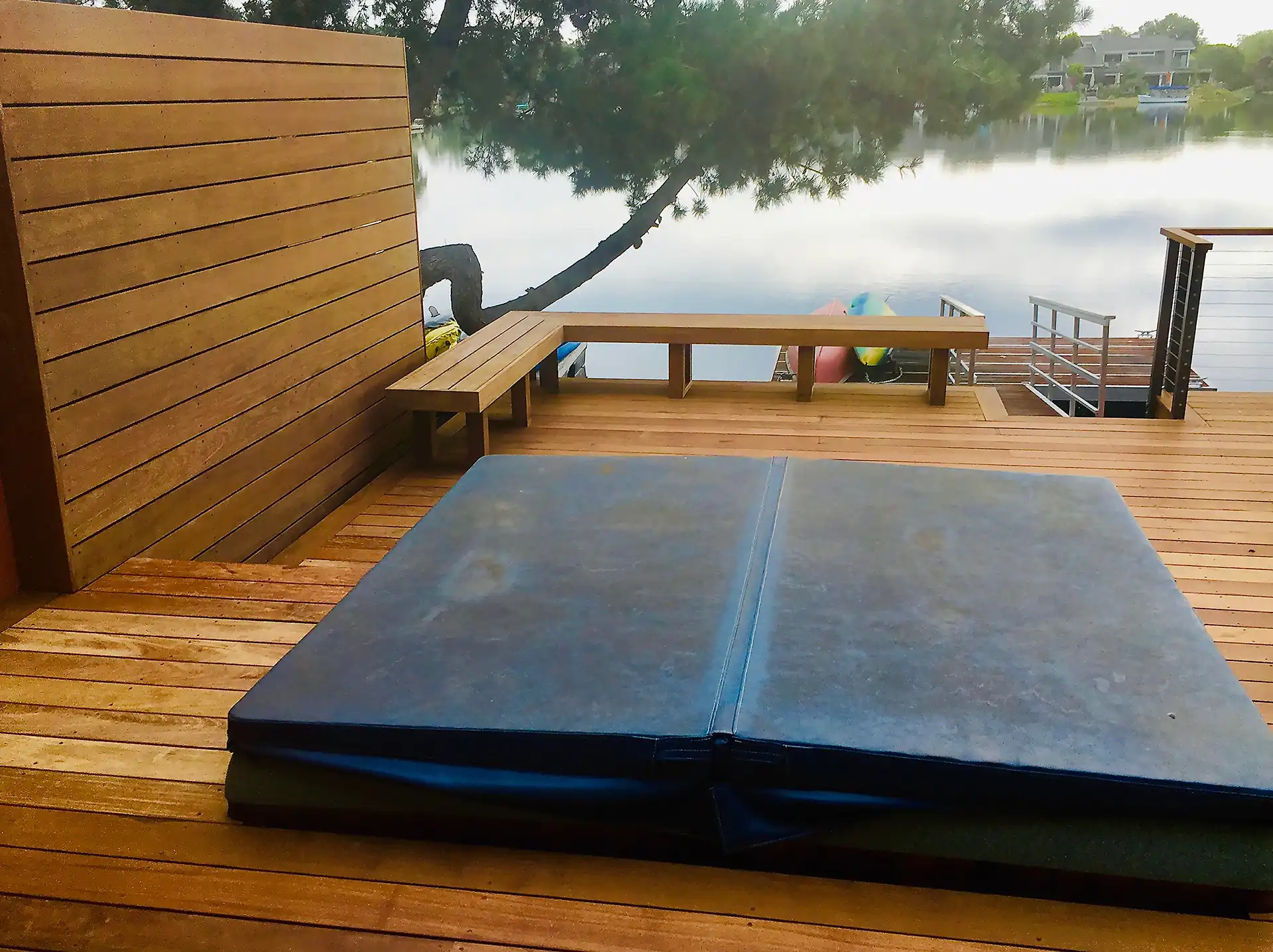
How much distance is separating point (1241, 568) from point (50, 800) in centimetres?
255

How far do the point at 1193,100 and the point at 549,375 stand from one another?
30.2 feet

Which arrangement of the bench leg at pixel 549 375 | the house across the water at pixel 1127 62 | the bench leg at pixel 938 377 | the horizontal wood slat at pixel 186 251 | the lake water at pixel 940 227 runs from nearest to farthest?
the horizontal wood slat at pixel 186 251 → the bench leg at pixel 938 377 → the bench leg at pixel 549 375 → the house across the water at pixel 1127 62 → the lake water at pixel 940 227

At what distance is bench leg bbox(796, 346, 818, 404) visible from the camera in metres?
4.26

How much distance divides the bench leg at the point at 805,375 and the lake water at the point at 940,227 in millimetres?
4700

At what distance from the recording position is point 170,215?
2.45m

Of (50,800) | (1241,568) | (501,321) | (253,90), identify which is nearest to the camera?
(50,800)

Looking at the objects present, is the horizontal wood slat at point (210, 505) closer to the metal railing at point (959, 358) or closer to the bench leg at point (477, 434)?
the bench leg at point (477, 434)

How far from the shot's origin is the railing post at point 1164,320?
404 cm

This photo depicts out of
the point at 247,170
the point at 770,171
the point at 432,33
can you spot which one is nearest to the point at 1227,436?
the point at 247,170

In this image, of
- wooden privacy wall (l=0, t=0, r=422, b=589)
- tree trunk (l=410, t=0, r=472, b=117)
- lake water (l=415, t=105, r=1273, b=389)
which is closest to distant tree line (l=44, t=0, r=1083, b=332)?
tree trunk (l=410, t=0, r=472, b=117)

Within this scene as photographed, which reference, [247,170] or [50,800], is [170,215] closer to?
[247,170]

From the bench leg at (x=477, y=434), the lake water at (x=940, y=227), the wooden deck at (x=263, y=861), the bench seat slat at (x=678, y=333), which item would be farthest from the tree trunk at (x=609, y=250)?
the wooden deck at (x=263, y=861)

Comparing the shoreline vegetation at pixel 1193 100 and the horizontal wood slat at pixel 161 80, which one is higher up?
the shoreline vegetation at pixel 1193 100

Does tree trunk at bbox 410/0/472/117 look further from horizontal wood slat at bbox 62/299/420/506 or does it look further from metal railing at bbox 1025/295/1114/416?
horizontal wood slat at bbox 62/299/420/506
